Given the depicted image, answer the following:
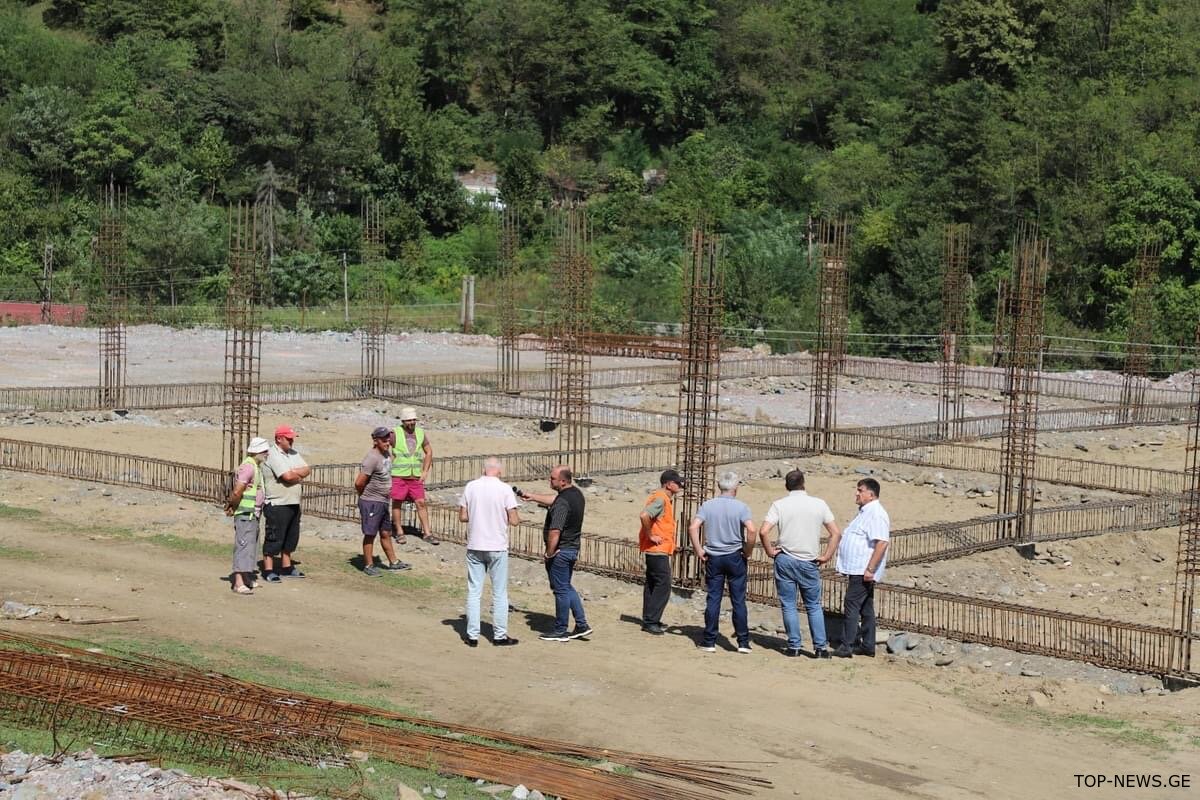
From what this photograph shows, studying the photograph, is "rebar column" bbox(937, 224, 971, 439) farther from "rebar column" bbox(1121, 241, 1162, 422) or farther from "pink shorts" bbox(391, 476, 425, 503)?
Answer: "pink shorts" bbox(391, 476, 425, 503)

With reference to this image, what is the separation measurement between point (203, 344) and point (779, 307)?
59.6 ft

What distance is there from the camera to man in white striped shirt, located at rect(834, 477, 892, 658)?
13.3m

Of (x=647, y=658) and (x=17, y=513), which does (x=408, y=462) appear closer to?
(x=647, y=658)

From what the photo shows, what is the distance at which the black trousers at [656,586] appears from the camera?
45.4 feet

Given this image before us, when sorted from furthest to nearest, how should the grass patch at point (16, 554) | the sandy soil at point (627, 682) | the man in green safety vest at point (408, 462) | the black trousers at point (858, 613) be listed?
the man in green safety vest at point (408, 462) < the grass patch at point (16, 554) < the black trousers at point (858, 613) < the sandy soil at point (627, 682)

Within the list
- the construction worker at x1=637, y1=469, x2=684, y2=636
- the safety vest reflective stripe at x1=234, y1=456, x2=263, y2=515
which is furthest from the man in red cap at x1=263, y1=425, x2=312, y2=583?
the construction worker at x1=637, y1=469, x2=684, y2=636

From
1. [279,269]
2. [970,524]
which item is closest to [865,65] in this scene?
[279,269]

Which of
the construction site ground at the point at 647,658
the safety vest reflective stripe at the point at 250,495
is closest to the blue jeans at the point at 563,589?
the construction site ground at the point at 647,658

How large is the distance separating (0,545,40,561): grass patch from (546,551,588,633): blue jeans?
5.65 m

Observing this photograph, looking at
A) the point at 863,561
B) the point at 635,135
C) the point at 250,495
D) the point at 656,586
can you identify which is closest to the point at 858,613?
the point at 863,561

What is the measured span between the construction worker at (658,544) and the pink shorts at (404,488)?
3.78m

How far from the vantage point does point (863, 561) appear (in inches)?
528

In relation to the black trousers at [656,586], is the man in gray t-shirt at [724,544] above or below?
above

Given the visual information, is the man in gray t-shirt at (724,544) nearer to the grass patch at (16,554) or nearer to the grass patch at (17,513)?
the grass patch at (16,554)
